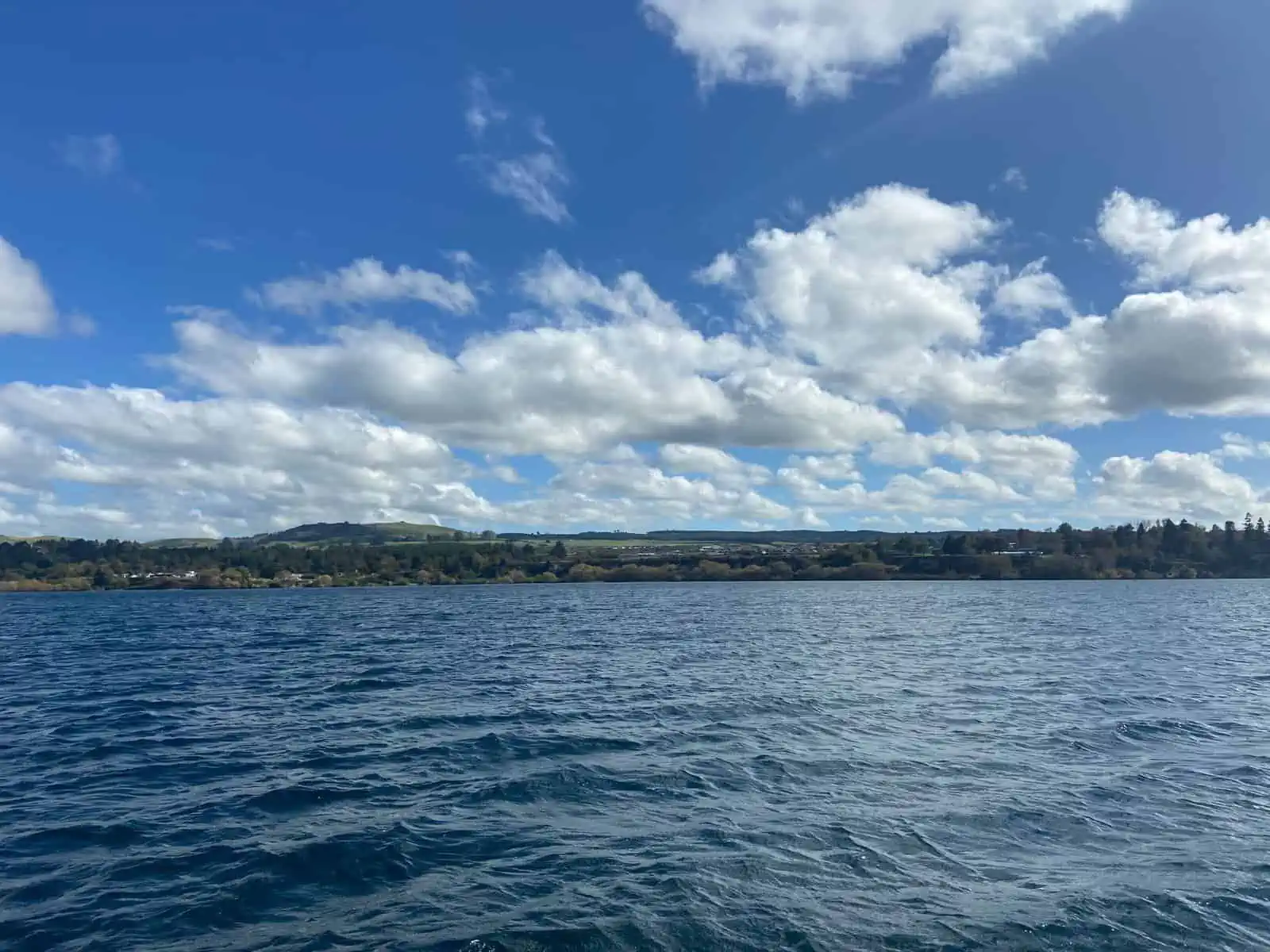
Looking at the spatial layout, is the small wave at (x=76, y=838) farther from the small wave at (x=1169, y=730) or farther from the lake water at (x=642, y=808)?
the small wave at (x=1169, y=730)

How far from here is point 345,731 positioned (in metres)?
32.1

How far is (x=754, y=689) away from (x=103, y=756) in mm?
26811

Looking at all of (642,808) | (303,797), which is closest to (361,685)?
(303,797)

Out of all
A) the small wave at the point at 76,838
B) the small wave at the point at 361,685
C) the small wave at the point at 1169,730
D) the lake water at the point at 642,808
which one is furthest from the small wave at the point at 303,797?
the small wave at the point at 1169,730

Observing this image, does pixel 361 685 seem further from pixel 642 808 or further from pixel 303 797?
pixel 642 808

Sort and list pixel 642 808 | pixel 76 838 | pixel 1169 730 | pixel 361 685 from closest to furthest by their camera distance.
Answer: pixel 76 838
pixel 642 808
pixel 1169 730
pixel 361 685

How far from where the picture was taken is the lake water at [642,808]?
49.1 feet

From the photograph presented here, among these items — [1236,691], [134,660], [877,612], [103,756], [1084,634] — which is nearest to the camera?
[103,756]

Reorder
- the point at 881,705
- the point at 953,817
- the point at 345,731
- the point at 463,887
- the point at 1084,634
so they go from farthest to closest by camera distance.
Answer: the point at 1084,634
the point at 881,705
the point at 345,731
the point at 953,817
the point at 463,887

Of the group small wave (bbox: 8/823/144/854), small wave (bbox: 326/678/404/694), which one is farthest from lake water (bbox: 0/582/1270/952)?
small wave (bbox: 326/678/404/694)

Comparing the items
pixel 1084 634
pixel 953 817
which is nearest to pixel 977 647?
pixel 1084 634

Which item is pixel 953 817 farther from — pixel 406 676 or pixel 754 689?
pixel 406 676

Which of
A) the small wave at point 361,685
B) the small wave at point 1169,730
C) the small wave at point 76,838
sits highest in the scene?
the small wave at point 1169,730

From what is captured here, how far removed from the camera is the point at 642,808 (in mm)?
21531
